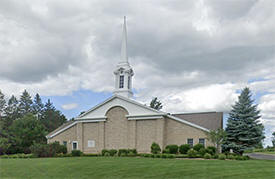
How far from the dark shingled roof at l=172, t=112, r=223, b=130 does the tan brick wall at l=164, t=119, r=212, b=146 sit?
142 cm

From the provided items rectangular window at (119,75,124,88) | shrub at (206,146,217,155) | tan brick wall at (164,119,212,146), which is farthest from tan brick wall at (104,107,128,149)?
shrub at (206,146,217,155)

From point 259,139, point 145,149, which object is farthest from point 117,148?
point 259,139

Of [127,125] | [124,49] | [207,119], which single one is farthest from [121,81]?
[207,119]

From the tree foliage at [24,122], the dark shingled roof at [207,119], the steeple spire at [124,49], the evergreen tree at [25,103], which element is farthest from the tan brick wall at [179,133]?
the evergreen tree at [25,103]

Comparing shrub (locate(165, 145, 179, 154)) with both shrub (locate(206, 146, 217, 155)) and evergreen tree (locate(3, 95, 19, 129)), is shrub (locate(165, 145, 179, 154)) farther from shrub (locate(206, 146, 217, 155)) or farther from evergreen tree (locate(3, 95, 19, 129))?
evergreen tree (locate(3, 95, 19, 129))

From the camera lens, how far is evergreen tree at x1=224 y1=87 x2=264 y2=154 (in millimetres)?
26797

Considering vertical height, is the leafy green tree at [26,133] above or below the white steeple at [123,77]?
below

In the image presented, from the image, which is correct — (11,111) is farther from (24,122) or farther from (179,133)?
(179,133)

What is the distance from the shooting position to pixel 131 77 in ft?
114

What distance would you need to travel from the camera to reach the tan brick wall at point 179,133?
2738cm

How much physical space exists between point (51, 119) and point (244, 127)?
48981mm

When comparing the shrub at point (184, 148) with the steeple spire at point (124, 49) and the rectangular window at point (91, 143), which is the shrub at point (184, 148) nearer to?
the rectangular window at point (91, 143)

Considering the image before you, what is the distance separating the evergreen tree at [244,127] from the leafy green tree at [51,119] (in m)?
44.6

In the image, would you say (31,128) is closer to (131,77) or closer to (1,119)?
(1,119)
